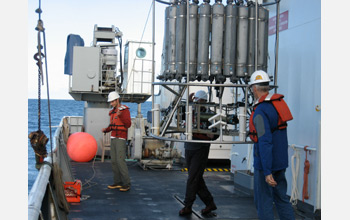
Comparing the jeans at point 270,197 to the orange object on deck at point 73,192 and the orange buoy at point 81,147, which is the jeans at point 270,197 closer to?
Answer: the orange object on deck at point 73,192

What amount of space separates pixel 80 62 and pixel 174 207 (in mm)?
7352

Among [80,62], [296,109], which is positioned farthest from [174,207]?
[80,62]

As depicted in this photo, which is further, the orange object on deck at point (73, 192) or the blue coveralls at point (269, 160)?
the orange object on deck at point (73, 192)

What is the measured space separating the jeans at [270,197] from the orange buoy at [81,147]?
7681 mm

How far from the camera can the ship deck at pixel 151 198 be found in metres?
6.47

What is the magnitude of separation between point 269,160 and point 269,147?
0.14 meters

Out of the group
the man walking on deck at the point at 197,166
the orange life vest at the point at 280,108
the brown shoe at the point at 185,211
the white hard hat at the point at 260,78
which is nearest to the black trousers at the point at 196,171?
the man walking on deck at the point at 197,166

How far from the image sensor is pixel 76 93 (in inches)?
530

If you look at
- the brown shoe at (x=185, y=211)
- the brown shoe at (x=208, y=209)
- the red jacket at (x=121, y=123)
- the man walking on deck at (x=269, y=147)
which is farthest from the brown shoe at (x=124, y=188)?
the man walking on deck at (x=269, y=147)

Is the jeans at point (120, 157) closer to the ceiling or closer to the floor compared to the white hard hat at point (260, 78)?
closer to the floor

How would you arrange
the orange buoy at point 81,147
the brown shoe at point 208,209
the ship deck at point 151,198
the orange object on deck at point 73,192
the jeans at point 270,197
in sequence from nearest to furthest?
the jeans at point 270,197 → the brown shoe at point 208,209 → the ship deck at point 151,198 → the orange object on deck at point 73,192 → the orange buoy at point 81,147

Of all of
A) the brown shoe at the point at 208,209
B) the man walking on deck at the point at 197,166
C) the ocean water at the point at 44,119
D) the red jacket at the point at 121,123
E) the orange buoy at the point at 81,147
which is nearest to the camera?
the man walking on deck at the point at 197,166

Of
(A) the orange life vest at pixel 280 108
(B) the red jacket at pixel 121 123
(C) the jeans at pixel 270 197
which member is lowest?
(C) the jeans at pixel 270 197

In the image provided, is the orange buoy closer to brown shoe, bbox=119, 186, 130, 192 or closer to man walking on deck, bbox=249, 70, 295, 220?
brown shoe, bbox=119, 186, 130, 192
